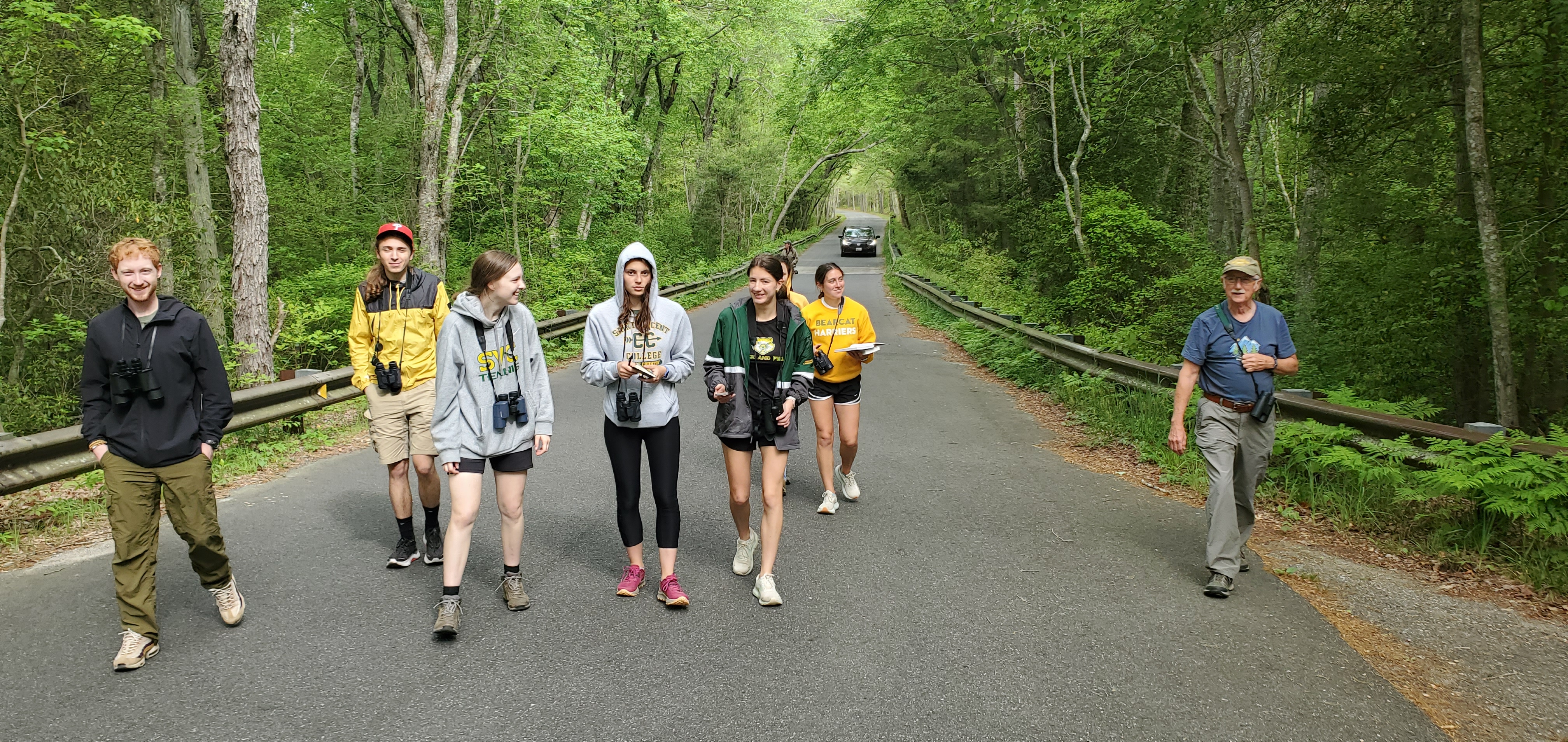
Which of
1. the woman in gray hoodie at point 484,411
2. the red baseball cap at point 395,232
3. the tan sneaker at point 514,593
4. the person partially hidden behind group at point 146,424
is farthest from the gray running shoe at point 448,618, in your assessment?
the red baseball cap at point 395,232

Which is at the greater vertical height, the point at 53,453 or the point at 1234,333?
the point at 1234,333

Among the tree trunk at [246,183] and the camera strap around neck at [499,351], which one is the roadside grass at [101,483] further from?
the camera strap around neck at [499,351]

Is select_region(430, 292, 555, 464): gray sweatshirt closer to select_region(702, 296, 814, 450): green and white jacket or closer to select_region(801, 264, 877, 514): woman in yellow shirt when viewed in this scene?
select_region(702, 296, 814, 450): green and white jacket

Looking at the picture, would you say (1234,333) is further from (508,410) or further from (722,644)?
(508,410)

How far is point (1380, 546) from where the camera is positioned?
5.54m

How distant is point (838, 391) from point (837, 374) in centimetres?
14

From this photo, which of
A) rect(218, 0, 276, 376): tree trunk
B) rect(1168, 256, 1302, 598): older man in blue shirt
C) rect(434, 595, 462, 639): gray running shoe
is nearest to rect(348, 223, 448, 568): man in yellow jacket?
rect(434, 595, 462, 639): gray running shoe

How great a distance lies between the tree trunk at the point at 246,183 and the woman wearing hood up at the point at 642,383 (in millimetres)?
6344

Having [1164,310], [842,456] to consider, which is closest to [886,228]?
[1164,310]

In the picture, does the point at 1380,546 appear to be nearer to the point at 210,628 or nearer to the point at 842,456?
the point at 842,456

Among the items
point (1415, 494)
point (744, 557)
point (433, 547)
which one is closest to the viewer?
point (744, 557)

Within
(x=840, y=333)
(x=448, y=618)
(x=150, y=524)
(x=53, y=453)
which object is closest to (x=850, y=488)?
(x=840, y=333)

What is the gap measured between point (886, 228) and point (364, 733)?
237 ft

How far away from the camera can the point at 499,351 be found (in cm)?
434
